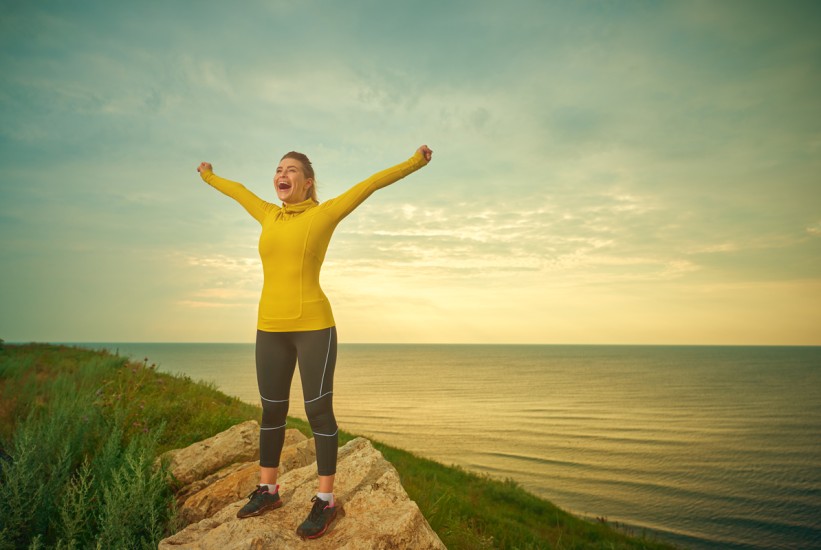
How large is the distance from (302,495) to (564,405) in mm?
48813

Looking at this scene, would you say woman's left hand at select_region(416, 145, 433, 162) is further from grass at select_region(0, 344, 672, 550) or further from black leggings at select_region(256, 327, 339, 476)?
grass at select_region(0, 344, 672, 550)

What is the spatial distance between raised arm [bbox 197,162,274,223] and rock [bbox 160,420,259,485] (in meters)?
3.30

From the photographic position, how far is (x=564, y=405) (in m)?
47.9

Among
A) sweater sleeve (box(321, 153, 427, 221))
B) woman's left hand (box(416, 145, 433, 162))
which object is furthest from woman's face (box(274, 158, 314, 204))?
woman's left hand (box(416, 145, 433, 162))

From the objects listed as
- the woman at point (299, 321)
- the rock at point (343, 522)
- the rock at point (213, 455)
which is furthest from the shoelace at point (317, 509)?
the rock at point (213, 455)

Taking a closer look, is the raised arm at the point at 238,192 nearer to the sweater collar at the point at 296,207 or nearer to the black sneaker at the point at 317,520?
the sweater collar at the point at 296,207

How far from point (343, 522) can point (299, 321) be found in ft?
5.58

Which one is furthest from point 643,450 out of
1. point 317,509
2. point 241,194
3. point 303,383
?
point 241,194

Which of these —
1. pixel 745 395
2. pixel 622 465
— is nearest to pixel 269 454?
pixel 622 465

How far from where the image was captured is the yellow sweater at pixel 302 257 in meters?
3.60

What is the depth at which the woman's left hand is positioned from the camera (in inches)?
144

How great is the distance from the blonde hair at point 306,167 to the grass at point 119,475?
114 inches

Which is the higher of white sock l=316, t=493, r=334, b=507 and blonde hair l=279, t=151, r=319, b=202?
blonde hair l=279, t=151, r=319, b=202

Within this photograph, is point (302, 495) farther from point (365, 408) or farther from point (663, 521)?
point (365, 408)
